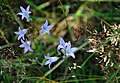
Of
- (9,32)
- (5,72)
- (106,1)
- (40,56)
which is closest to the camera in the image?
(5,72)

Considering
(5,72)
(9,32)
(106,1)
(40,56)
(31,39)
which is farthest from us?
(106,1)

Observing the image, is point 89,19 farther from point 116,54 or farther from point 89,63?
point 116,54

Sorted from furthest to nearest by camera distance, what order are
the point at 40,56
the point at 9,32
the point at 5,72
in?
1. the point at 9,32
2. the point at 40,56
3. the point at 5,72

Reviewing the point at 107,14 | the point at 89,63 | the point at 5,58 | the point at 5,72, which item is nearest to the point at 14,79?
the point at 5,72

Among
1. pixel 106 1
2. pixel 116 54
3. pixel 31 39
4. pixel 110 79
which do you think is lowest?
pixel 110 79

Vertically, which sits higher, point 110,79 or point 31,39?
point 31,39

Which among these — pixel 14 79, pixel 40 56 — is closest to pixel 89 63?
pixel 40 56

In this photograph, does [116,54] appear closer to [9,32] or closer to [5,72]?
[5,72]

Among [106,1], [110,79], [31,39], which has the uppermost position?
[106,1]

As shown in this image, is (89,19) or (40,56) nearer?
(40,56)
